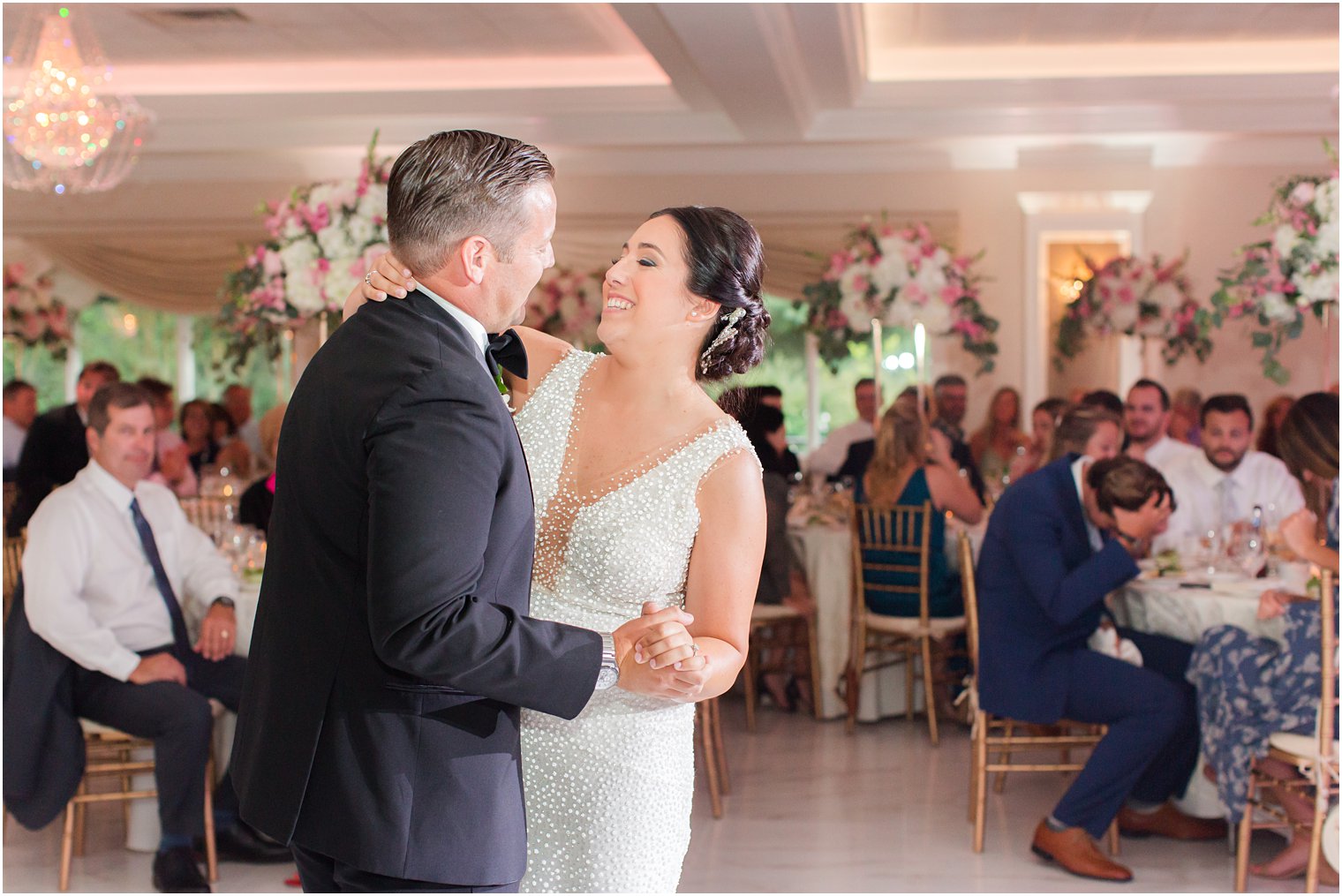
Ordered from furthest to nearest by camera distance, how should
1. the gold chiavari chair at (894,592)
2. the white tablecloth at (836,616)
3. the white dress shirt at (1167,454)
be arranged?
the white dress shirt at (1167,454)
the white tablecloth at (836,616)
the gold chiavari chair at (894,592)

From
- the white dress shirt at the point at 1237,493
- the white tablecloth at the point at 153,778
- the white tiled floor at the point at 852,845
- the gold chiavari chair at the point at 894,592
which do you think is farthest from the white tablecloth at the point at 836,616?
the white tablecloth at the point at 153,778

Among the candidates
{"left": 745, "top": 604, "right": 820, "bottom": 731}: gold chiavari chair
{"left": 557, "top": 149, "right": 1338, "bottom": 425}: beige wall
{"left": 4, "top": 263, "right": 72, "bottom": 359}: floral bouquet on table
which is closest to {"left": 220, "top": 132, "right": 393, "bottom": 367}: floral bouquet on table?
{"left": 745, "top": 604, "right": 820, "bottom": 731}: gold chiavari chair

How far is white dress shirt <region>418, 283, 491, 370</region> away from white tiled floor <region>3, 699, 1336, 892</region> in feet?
9.59

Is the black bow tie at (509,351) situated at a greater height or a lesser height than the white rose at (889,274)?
lesser

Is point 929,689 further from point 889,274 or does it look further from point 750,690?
point 889,274

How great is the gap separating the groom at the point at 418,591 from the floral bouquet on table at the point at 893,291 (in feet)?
18.2

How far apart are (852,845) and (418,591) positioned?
3.46 metres

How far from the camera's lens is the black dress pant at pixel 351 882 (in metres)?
1.59

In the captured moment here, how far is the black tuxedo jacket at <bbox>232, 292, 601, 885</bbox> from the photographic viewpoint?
4.80 feet

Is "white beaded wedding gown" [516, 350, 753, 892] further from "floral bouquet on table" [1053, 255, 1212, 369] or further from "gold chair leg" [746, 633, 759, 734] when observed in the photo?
"floral bouquet on table" [1053, 255, 1212, 369]

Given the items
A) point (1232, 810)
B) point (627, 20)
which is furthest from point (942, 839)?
point (627, 20)

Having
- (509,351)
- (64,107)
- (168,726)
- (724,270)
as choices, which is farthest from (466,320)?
(64,107)

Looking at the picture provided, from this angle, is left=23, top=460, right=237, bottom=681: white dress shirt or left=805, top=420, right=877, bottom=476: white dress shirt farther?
left=805, top=420, right=877, bottom=476: white dress shirt

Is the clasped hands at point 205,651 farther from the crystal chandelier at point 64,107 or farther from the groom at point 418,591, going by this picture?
the crystal chandelier at point 64,107
